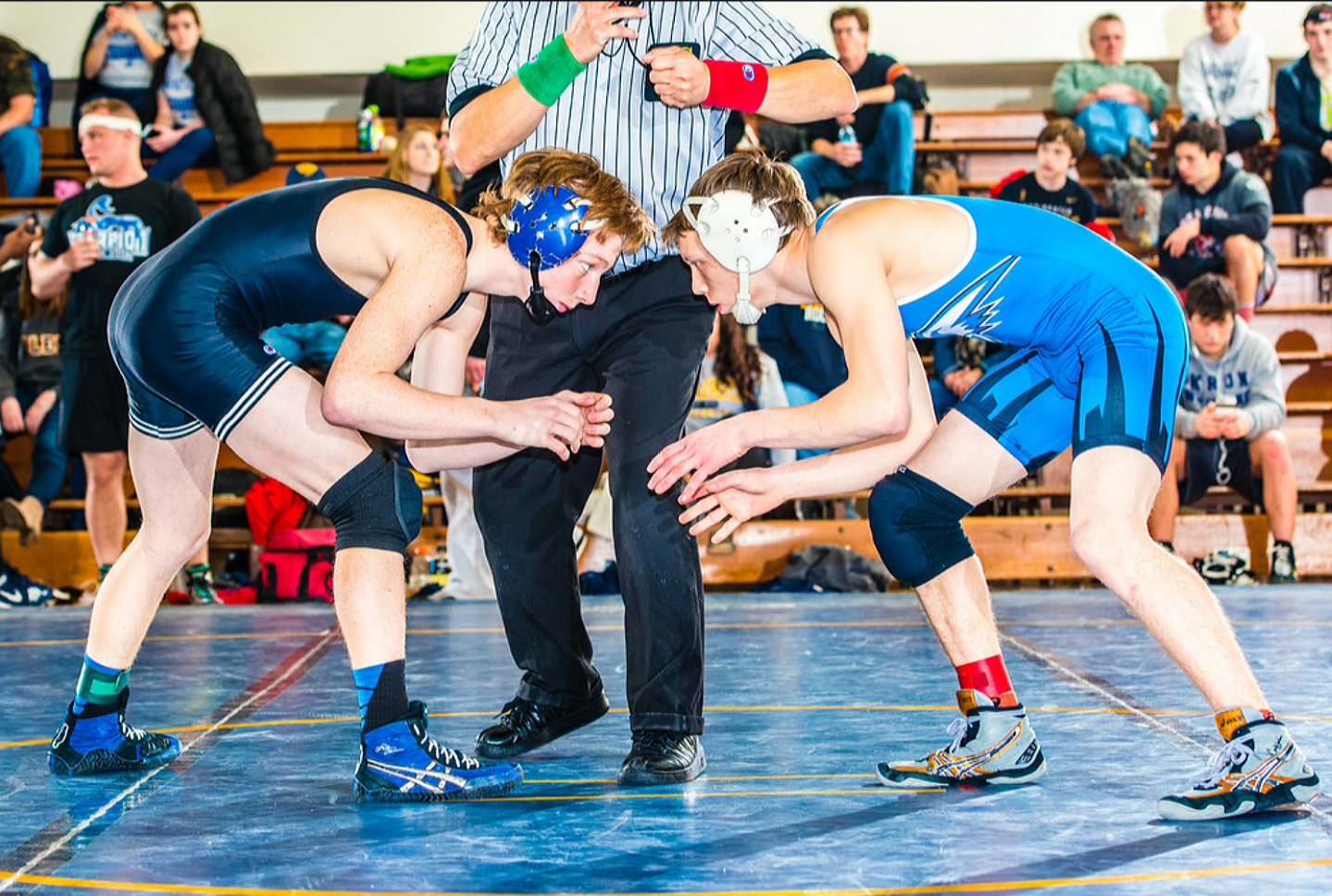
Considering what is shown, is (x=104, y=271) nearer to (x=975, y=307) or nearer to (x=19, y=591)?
(x=19, y=591)

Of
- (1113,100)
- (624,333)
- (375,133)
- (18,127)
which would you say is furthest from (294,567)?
(1113,100)

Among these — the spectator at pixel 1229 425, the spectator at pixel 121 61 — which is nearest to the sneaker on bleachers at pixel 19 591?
the spectator at pixel 121 61

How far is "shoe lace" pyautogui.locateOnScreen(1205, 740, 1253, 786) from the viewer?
2.53 m

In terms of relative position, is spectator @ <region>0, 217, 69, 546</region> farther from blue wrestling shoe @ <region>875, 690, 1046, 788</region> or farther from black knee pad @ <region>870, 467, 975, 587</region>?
blue wrestling shoe @ <region>875, 690, 1046, 788</region>

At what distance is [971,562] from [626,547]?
744mm

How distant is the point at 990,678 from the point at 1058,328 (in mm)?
757

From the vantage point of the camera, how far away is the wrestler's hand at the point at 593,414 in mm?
2812

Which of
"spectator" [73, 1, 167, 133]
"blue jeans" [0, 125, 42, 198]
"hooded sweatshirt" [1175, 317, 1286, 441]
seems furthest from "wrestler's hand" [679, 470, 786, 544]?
"blue jeans" [0, 125, 42, 198]

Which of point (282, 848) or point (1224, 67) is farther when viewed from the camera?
point (1224, 67)

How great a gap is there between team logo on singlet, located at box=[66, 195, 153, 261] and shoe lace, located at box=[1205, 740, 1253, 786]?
5343 mm

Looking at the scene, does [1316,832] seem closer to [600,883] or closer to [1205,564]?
[600,883]

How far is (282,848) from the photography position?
2.37 meters

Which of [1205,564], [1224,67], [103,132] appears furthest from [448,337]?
[1224,67]

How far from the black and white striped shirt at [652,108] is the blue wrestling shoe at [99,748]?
1502 mm
